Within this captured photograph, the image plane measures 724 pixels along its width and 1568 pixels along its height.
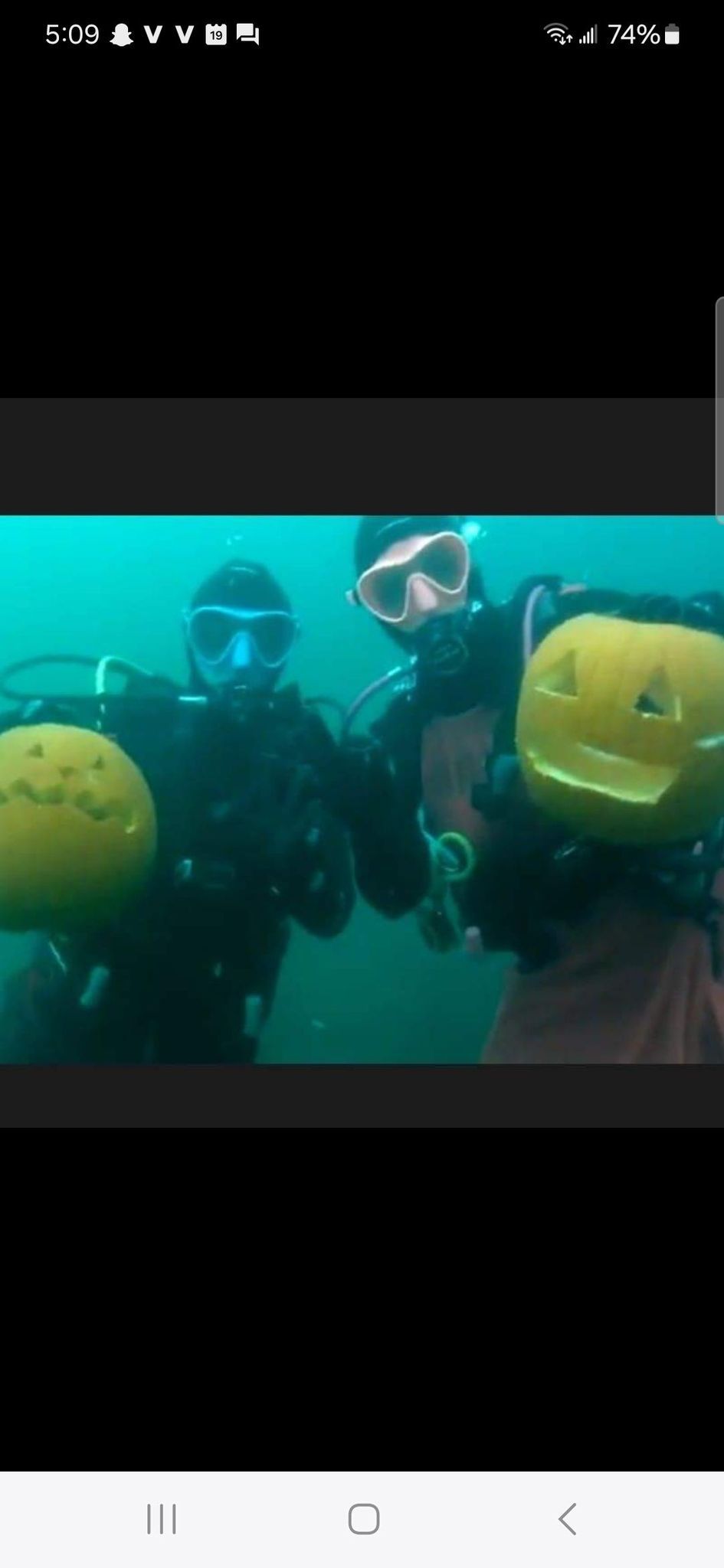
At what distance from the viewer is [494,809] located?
260 cm

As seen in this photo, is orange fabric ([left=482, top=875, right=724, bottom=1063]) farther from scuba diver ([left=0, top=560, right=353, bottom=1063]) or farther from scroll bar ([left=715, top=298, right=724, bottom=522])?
scroll bar ([left=715, top=298, right=724, bottom=522])

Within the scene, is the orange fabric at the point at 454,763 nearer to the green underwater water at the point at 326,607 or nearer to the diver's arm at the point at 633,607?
the diver's arm at the point at 633,607

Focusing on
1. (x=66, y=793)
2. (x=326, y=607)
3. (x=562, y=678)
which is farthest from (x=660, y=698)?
(x=326, y=607)

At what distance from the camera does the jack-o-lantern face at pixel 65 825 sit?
233 centimetres

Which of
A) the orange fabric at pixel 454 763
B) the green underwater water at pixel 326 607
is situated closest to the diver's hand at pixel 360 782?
the orange fabric at pixel 454 763

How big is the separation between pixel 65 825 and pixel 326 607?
60.1ft

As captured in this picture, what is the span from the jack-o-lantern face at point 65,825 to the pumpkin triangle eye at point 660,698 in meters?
1.08

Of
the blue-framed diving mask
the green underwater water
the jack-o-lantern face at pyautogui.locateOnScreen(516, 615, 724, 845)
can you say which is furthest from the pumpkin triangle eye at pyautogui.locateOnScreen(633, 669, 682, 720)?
the green underwater water

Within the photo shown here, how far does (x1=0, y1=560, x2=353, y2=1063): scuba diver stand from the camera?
2.87 metres

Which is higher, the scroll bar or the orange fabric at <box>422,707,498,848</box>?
the scroll bar

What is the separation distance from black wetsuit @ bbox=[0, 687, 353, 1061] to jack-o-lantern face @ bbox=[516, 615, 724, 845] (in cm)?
82
